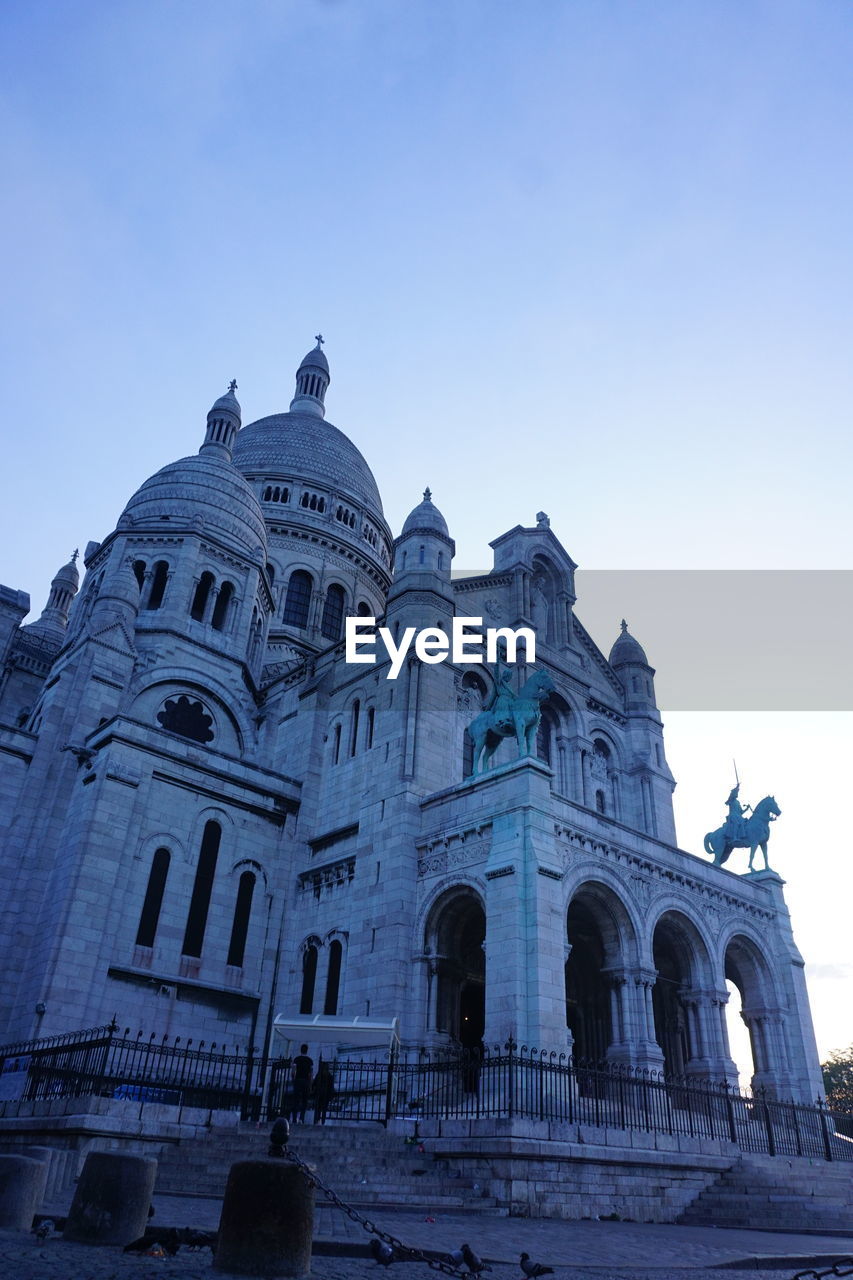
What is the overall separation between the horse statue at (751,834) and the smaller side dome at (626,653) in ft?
27.8

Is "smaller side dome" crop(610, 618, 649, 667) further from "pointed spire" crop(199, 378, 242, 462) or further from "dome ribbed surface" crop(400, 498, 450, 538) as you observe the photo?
"pointed spire" crop(199, 378, 242, 462)

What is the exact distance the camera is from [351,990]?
24.7 meters

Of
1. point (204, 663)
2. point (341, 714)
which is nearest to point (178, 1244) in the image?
point (341, 714)

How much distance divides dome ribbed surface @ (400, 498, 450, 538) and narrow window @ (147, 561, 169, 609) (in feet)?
30.8

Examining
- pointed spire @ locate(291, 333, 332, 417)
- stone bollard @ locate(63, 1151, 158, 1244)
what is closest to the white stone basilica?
stone bollard @ locate(63, 1151, 158, 1244)

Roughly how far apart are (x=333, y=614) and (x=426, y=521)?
52.3 ft

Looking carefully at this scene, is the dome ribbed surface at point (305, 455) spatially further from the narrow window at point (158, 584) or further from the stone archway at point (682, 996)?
the stone archway at point (682, 996)

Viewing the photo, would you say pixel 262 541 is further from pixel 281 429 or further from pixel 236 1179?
pixel 236 1179

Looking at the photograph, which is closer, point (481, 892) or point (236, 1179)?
point (236, 1179)

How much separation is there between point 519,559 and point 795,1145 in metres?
21.2

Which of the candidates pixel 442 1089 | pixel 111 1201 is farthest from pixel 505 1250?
pixel 442 1089

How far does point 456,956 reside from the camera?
2494 centimetres

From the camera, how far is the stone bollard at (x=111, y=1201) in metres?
7.68

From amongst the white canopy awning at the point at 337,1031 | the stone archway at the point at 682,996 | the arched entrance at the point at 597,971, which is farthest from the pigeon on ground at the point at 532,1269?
the stone archway at the point at 682,996
